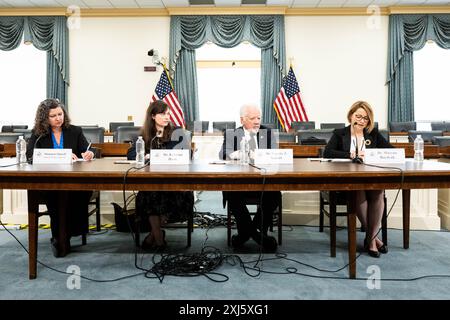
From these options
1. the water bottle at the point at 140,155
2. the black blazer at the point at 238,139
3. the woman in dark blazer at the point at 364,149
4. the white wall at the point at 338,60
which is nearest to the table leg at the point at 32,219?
the water bottle at the point at 140,155

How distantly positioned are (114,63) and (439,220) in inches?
250

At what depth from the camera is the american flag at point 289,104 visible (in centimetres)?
671

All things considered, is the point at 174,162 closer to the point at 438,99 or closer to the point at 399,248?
the point at 399,248

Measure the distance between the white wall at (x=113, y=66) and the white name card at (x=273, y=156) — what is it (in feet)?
18.2

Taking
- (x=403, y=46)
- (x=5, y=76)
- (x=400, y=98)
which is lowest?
(x=400, y=98)

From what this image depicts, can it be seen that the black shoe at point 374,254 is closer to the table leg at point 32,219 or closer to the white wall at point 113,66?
the table leg at point 32,219

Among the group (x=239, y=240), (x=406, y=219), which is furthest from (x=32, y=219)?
(x=406, y=219)

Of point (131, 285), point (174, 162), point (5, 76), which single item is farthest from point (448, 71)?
point (5, 76)

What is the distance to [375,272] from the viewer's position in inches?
79.9

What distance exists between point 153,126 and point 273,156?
0.94m

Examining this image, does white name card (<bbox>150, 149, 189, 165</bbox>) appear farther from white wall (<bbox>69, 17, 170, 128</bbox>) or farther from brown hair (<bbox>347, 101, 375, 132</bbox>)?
white wall (<bbox>69, 17, 170, 128</bbox>)

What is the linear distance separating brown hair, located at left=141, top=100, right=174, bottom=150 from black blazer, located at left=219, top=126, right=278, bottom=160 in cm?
42

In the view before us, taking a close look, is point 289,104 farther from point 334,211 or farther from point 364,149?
point 334,211

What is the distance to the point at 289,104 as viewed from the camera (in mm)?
6723
